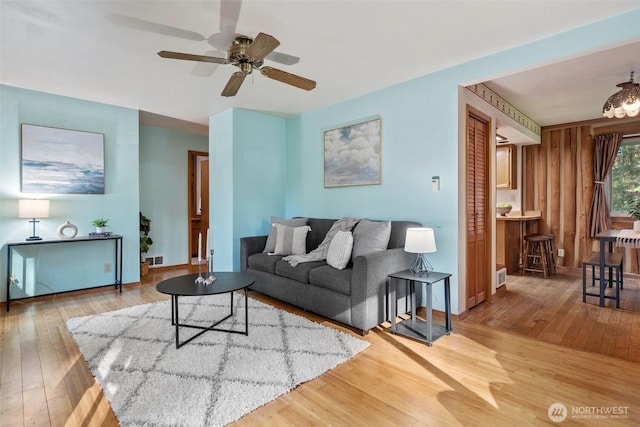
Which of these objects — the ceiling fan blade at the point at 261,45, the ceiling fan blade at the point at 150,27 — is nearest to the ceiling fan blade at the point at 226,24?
the ceiling fan blade at the point at 150,27

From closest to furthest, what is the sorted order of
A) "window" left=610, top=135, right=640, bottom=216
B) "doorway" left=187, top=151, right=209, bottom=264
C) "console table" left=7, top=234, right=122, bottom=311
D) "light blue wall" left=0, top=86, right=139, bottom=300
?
"console table" left=7, top=234, right=122, bottom=311
"light blue wall" left=0, top=86, right=139, bottom=300
"window" left=610, top=135, right=640, bottom=216
"doorway" left=187, top=151, right=209, bottom=264

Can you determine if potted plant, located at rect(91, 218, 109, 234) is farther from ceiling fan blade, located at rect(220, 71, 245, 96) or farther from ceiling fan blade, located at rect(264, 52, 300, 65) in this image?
ceiling fan blade, located at rect(264, 52, 300, 65)

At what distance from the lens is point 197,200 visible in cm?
652

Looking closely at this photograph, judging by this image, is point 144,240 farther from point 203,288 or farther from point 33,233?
point 203,288

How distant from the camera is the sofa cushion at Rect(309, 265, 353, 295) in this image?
112 inches

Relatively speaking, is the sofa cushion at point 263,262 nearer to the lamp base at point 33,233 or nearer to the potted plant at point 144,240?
the potted plant at point 144,240

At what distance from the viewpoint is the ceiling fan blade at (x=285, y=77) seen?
2475 millimetres

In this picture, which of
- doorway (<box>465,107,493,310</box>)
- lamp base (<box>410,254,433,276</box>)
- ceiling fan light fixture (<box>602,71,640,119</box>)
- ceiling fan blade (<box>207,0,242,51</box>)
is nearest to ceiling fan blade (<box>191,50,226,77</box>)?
ceiling fan blade (<box>207,0,242,51</box>)

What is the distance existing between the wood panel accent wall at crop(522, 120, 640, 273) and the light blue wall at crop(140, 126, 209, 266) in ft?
20.8

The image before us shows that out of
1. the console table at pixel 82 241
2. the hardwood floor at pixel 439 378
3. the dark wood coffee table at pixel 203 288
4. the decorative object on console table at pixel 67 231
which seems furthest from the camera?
the decorative object on console table at pixel 67 231

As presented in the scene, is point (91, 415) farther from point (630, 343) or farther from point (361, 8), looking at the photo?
point (630, 343)

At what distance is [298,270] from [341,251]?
52cm

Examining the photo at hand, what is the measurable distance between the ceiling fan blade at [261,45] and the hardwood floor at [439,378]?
2233 mm

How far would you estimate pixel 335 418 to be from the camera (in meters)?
1.68
